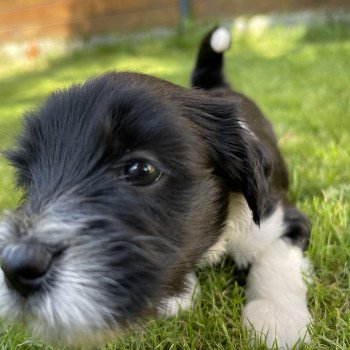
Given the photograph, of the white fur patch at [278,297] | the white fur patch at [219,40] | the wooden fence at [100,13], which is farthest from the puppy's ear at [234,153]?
the wooden fence at [100,13]

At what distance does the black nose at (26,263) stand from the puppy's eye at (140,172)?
44 centimetres

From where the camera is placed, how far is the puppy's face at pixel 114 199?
1372 mm

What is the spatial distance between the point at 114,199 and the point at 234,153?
2.18 ft

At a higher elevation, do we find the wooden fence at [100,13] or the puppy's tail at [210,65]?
the puppy's tail at [210,65]

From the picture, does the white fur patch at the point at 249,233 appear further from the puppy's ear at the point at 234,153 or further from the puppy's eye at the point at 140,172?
the puppy's eye at the point at 140,172

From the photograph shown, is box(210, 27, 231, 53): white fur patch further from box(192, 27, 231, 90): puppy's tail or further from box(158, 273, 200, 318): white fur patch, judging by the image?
box(158, 273, 200, 318): white fur patch

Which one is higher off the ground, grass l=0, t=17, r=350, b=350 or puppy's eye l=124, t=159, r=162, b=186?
puppy's eye l=124, t=159, r=162, b=186

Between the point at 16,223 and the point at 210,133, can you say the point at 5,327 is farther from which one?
the point at 210,133

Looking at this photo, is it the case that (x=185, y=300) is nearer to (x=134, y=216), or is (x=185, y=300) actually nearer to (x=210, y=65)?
(x=134, y=216)

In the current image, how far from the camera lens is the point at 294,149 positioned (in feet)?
12.5

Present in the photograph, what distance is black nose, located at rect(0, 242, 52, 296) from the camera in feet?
4.34

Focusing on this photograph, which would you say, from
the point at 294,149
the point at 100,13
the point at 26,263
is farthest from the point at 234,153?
the point at 100,13

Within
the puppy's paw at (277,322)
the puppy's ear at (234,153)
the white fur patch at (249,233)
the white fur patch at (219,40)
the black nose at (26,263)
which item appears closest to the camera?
the black nose at (26,263)

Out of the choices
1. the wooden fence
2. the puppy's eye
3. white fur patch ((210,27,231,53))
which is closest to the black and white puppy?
the puppy's eye
